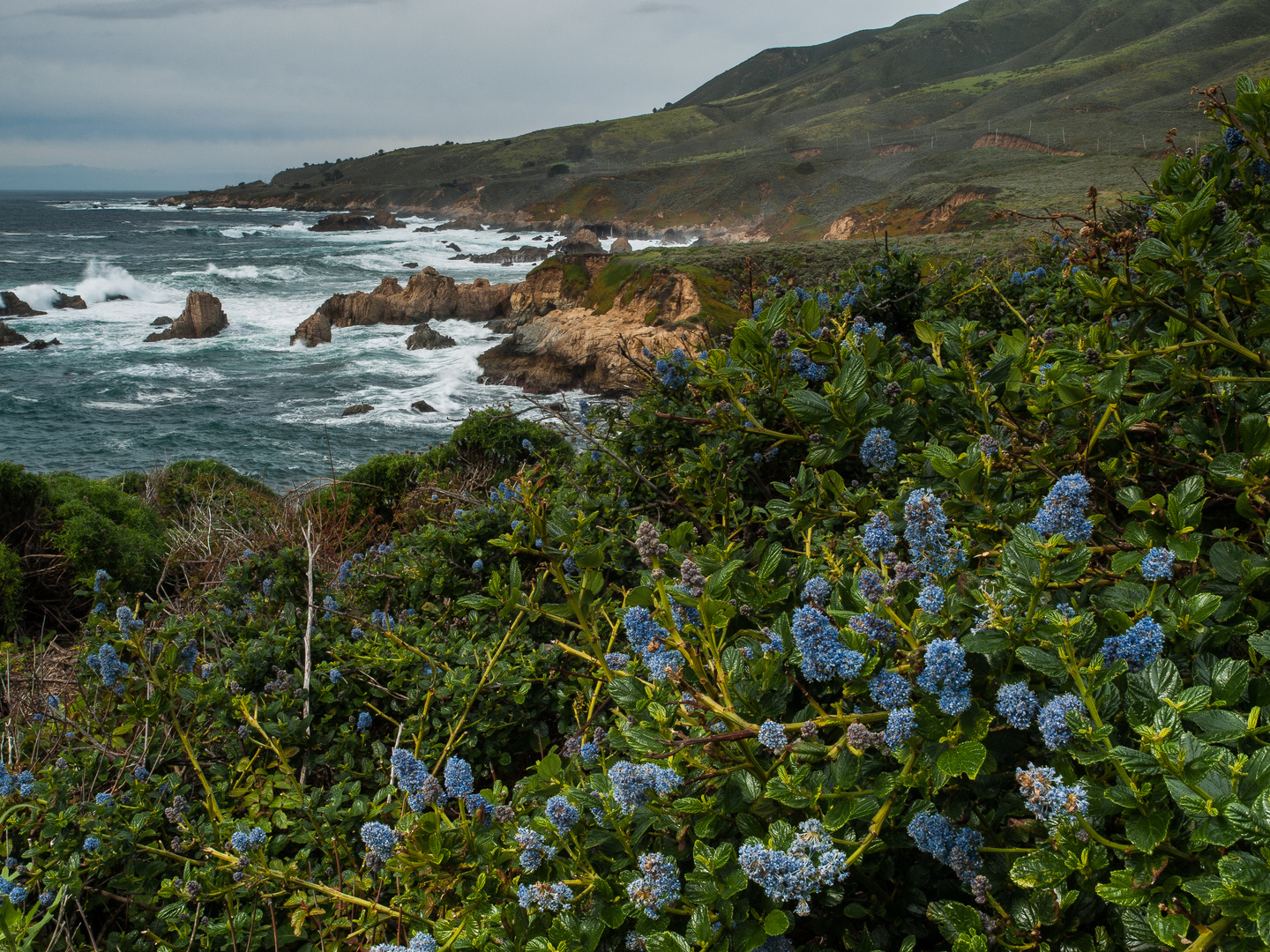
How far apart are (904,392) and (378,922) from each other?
1959 mm

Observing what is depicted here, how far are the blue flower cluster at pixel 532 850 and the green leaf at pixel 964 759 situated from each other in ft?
2.23

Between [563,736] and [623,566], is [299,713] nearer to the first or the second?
[563,736]

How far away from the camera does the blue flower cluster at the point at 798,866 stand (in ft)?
3.33

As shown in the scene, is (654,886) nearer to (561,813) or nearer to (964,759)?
(561,813)

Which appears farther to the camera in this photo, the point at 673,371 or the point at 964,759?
the point at 673,371

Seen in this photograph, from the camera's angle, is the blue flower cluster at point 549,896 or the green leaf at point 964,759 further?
the blue flower cluster at point 549,896

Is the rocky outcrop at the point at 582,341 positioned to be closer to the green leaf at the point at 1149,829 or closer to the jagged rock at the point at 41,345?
the green leaf at the point at 1149,829

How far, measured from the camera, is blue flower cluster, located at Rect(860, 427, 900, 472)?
72.9 inches

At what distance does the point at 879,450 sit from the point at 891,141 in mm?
93926

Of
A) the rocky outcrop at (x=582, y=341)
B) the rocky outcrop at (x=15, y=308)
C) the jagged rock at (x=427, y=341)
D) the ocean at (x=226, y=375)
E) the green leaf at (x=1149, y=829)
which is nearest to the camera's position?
the green leaf at (x=1149, y=829)

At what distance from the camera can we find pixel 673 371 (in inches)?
115

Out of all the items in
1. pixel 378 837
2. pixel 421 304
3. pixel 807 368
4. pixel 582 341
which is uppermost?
pixel 421 304

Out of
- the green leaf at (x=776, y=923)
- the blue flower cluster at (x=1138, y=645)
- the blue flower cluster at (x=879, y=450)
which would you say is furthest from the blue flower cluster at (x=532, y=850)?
the blue flower cluster at (x=879, y=450)

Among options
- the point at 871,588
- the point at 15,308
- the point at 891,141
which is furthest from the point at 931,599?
the point at 891,141
